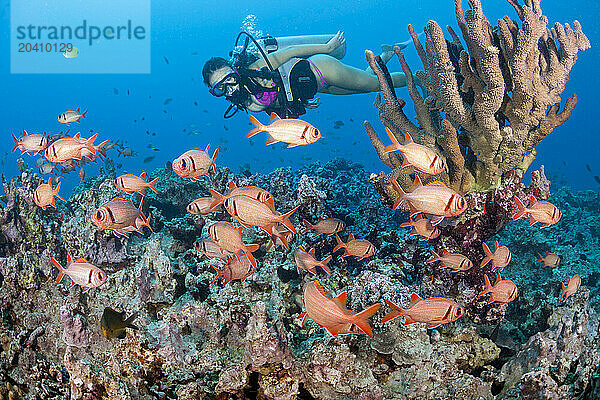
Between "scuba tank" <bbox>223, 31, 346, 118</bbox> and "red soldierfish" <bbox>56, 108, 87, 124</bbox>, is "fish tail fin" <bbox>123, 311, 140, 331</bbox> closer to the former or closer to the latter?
"scuba tank" <bbox>223, 31, 346, 118</bbox>

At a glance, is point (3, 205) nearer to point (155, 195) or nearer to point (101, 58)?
point (155, 195)

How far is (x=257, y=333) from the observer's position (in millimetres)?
2826

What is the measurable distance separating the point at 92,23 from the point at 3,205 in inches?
4447

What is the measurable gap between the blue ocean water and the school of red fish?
6653 centimetres

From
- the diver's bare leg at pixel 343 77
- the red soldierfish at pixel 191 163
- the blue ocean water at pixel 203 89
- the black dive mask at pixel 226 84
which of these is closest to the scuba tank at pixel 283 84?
the black dive mask at pixel 226 84

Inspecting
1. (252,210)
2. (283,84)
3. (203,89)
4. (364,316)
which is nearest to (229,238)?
Answer: (252,210)

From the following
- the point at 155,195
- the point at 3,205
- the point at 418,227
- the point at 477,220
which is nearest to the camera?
the point at 418,227

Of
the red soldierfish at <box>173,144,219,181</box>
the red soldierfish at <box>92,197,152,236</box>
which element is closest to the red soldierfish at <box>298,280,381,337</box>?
the red soldierfish at <box>173,144,219,181</box>

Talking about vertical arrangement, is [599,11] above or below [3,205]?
above

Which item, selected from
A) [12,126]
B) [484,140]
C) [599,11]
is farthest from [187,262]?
Result: [12,126]

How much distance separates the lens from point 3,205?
610cm

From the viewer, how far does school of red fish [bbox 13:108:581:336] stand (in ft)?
8.41

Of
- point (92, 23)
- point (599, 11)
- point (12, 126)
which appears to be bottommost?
point (12, 126)

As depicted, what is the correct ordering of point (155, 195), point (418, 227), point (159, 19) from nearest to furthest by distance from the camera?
point (418, 227), point (155, 195), point (159, 19)
